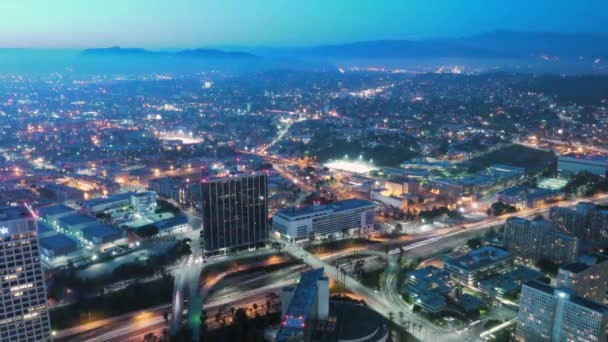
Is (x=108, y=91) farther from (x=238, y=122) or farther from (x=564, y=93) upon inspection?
(x=564, y=93)

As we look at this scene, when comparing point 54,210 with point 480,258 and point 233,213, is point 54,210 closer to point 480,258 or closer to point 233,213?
point 233,213

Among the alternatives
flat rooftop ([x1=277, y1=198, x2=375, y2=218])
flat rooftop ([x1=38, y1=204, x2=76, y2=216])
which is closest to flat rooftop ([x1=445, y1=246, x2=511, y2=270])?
flat rooftop ([x1=277, y1=198, x2=375, y2=218])

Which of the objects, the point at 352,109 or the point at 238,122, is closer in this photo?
the point at 238,122

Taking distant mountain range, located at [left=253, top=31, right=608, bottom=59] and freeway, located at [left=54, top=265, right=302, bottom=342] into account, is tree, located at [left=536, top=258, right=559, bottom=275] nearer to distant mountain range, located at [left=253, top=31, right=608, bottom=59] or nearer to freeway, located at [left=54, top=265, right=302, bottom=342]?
freeway, located at [left=54, top=265, right=302, bottom=342]

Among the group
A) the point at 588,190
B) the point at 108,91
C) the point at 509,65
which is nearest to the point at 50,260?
the point at 588,190

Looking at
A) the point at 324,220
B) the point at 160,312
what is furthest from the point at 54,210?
the point at 324,220
